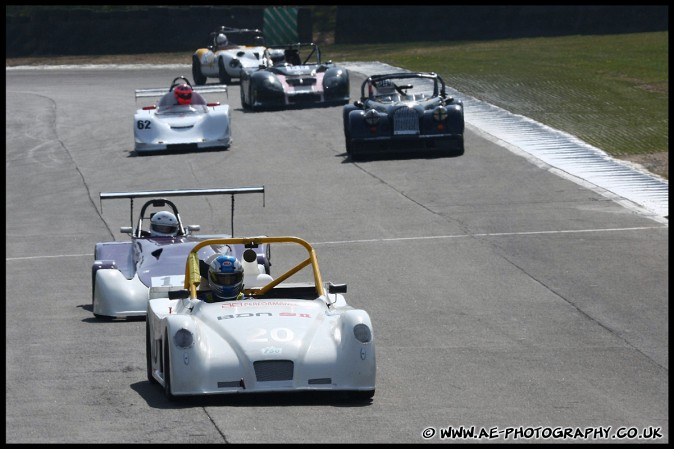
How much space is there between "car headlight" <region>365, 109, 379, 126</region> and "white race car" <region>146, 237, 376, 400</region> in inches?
598

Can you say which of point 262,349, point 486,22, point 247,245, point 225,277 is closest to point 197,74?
point 486,22

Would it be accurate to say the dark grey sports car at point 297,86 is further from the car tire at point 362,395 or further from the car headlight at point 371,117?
the car tire at point 362,395

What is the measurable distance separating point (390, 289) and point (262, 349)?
18.9 feet

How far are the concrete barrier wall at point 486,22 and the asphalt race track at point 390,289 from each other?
1860cm

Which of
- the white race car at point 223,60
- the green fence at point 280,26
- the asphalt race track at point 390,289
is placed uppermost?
the green fence at point 280,26

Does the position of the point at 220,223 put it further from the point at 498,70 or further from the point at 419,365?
the point at 498,70

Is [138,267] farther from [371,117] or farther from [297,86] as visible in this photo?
[297,86]

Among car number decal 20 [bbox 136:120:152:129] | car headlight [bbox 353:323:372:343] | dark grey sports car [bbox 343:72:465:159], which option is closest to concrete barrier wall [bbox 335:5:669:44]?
car number decal 20 [bbox 136:120:152:129]

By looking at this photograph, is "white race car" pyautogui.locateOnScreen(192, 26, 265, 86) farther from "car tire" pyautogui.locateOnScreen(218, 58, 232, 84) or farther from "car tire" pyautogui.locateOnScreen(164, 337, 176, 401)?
"car tire" pyautogui.locateOnScreen(164, 337, 176, 401)

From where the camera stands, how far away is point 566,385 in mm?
11055

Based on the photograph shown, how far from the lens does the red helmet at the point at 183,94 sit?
1129 inches

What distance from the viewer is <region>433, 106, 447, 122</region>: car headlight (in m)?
26.2

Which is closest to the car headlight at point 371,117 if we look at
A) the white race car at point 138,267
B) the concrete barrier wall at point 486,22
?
the white race car at point 138,267

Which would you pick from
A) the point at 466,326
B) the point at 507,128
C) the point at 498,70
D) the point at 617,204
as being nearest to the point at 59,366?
Answer: the point at 466,326
